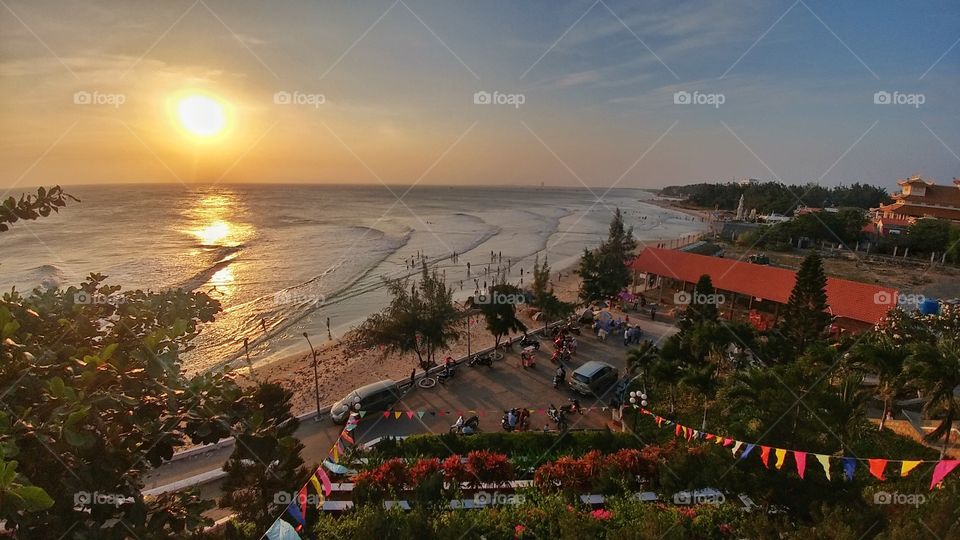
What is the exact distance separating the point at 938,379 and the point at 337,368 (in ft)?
70.8

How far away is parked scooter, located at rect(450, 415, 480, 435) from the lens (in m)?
13.0

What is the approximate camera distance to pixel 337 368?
22672 mm

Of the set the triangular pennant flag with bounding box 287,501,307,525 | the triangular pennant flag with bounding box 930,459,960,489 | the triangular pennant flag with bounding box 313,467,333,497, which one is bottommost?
the triangular pennant flag with bounding box 313,467,333,497

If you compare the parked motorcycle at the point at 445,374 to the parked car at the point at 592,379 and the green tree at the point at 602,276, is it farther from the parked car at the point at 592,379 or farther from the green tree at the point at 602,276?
the green tree at the point at 602,276

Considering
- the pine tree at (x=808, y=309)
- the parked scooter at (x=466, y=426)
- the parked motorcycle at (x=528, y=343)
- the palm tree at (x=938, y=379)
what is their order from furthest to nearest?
the parked motorcycle at (x=528, y=343) → the pine tree at (x=808, y=309) → the parked scooter at (x=466, y=426) → the palm tree at (x=938, y=379)

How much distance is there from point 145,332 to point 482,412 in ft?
38.3

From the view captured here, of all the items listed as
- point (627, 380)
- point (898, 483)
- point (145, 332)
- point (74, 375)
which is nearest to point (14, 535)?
point (74, 375)

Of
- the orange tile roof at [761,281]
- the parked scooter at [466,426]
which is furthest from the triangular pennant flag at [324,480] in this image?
the orange tile roof at [761,281]

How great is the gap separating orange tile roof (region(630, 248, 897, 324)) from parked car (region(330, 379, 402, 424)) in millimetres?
19810

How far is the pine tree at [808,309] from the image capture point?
18844mm

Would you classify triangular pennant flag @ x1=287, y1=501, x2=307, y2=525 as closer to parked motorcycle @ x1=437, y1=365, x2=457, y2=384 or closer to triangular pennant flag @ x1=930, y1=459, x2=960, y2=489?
parked motorcycle @ x1=437, y1=365, x2=457, y2=384

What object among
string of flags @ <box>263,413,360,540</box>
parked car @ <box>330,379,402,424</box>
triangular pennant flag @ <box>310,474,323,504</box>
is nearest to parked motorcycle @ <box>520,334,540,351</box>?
parked car @ <box>330,379,402,424</box>

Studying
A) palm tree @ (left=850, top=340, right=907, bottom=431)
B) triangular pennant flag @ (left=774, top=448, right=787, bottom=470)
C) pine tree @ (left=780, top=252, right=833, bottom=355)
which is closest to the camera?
triangular pennant flag @ (left=774, top=448, right=787, bottom=470)

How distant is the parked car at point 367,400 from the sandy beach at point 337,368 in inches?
144
